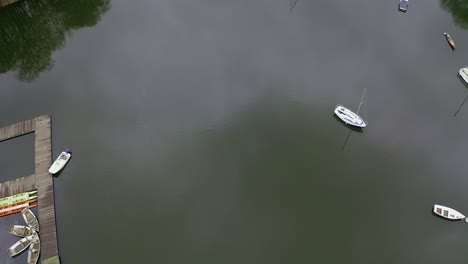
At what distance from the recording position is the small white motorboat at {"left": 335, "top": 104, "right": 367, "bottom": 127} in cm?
3512

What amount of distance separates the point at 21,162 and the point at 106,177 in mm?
7999

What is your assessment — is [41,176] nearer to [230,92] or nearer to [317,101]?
[230,92]

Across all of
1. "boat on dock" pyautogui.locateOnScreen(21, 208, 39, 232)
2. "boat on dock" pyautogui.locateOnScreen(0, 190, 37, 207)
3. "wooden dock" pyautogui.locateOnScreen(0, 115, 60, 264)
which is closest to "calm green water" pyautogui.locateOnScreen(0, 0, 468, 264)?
"wooden dock" pyautogui.locateOnScreen(0, 115, 60, 264)

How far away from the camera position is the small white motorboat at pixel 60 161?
106 ft

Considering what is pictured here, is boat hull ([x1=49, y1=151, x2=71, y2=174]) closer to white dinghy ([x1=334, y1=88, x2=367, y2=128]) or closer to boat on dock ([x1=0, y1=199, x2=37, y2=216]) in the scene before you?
boat on dock ([x1=0, y1=199, x2=37, y2=216])

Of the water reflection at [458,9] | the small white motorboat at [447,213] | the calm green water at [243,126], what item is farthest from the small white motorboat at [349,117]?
the water reflection at [458,9]

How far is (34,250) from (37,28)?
27891 millimetres

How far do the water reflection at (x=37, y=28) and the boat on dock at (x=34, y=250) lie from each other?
1942 centimetres

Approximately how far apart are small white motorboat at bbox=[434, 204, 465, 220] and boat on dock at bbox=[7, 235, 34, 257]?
105 feet

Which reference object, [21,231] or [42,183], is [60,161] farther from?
[21,231]

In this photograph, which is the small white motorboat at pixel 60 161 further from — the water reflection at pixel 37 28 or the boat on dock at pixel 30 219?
the water reflection at pixel 37 28

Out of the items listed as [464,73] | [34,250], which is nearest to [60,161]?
[34,250]

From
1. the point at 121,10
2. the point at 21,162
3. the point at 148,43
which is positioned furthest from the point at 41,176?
the point at 121,10

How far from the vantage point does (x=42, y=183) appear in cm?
3161
